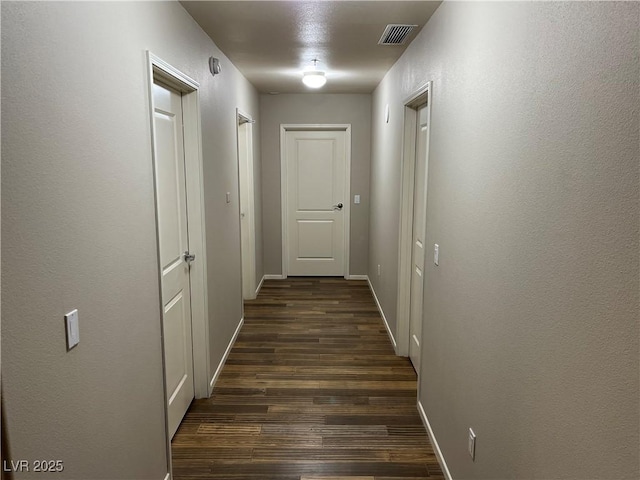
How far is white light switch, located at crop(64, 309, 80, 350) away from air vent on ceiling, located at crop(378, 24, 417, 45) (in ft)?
7.59

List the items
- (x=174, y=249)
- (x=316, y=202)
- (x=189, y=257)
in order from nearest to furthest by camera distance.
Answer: (x=174, y=249) < (x=189, y=257) < (x=316, y=202)

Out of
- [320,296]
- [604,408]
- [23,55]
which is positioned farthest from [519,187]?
[320,296]

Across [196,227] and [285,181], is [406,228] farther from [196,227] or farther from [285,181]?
[285,181]

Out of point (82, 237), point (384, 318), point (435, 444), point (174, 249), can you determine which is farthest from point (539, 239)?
point (384, 318)

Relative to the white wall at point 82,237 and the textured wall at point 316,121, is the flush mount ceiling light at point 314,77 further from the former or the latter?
the white wall at point 82,237

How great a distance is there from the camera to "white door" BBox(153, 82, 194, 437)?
2312 millimetres

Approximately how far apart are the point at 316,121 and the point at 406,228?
2.69 meters

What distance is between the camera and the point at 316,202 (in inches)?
233

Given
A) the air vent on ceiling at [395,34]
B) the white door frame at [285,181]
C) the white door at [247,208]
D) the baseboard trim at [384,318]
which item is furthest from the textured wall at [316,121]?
the air vent on ceiling at [395,34]

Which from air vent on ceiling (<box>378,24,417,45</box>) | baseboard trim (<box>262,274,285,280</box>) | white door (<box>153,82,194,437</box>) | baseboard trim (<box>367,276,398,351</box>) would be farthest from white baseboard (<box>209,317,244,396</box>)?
air vent on ceiling (<box>378,24,417,45</box>)

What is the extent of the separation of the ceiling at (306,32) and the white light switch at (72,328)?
1.74 m

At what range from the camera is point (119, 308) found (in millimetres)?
1582

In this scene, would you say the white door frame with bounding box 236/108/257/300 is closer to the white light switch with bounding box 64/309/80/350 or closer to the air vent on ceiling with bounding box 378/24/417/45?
the air vent on ceiling with bounding box 378/24/417/45

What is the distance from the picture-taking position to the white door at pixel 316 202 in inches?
227
